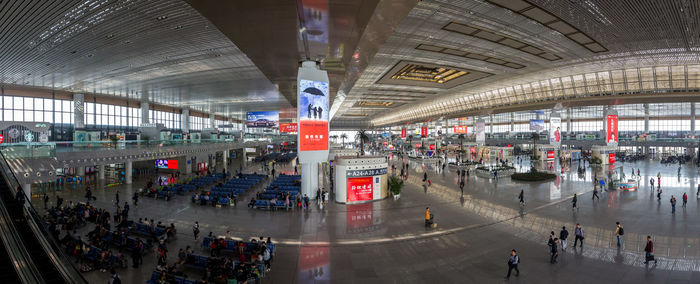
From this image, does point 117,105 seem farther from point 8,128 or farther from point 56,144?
point 56,144

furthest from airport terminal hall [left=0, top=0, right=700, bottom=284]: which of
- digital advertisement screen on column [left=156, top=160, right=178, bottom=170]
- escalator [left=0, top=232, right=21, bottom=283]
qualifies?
digital advertisement screen on column [left=156, top=160, right=178, bottom=170]

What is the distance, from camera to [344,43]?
10305 mm

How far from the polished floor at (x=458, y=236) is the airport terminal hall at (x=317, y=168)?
0.09 m

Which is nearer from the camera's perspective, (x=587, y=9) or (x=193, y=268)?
(x=193, y=268)

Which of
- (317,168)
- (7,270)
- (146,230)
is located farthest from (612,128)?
(7,270)

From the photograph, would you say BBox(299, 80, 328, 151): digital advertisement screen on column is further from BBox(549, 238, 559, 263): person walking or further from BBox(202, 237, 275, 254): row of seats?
BBox(549, 238, 559, 263): person walking

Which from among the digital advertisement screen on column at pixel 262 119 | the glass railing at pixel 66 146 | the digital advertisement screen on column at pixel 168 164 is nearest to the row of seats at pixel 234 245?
the glass railing at pixel 66 146

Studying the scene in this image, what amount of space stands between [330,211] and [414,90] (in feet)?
80.4

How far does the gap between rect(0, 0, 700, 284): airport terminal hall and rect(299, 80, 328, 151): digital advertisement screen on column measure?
85mm

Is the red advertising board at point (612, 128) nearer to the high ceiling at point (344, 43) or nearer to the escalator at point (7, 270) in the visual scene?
the high ceiling at point (344, 43)

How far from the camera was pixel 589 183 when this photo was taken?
2269 cm

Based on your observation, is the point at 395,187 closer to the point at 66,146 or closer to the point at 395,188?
the point at 395,188

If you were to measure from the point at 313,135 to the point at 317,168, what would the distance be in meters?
2.89

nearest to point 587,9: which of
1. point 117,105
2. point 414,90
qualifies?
point 414,90
